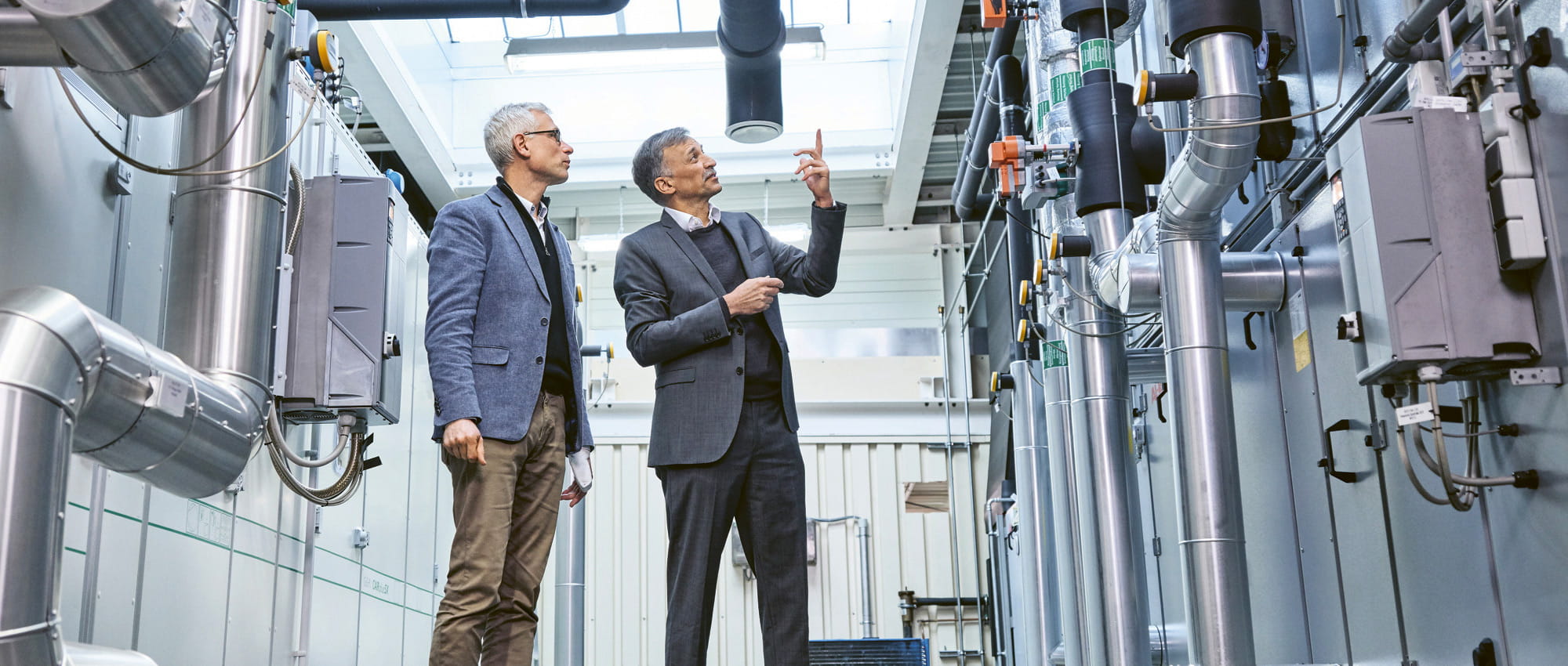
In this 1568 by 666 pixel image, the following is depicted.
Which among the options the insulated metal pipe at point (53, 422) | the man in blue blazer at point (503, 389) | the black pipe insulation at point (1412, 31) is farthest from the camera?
the man in blue blazer at point (503, 389)

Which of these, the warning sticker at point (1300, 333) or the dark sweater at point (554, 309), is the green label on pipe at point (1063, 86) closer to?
the warning sticker at point (1300, 333)

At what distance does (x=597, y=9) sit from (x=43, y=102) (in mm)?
3009

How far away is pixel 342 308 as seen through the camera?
10.9 feet

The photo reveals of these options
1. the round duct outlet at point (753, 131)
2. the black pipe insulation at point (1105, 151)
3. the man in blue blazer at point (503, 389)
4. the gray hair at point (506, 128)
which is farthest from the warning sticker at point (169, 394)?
the round duct outlet at point (753, 131)

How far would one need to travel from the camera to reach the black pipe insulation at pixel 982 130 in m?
5.66

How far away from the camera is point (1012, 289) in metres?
5.80

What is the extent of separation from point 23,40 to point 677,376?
4.57 ft

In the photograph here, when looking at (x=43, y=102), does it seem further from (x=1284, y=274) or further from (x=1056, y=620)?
(x=1056, y=620)

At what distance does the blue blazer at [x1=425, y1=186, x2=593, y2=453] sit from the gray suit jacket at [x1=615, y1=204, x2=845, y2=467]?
20 centimetres

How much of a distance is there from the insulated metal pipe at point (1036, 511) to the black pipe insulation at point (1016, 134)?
0.52 ft

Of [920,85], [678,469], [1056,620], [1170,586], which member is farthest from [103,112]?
[920,85]

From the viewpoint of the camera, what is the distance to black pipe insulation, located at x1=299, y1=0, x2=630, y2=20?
16.1 ft

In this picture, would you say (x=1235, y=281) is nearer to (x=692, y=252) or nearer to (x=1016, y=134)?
(x=692, y=252)

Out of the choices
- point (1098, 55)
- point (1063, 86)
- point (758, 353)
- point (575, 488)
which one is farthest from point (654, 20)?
point (758, 353)
